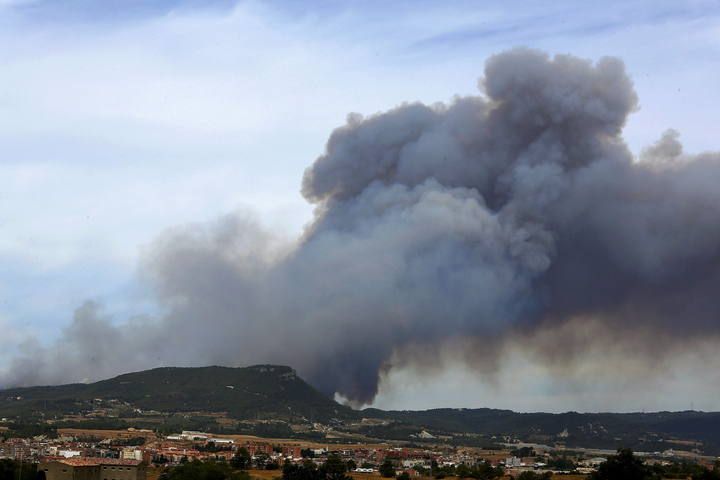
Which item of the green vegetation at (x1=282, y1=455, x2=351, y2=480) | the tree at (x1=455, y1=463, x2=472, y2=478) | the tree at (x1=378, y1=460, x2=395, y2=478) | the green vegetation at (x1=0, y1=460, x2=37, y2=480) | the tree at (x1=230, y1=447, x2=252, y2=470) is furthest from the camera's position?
the tree at (x1=230, y1=447, x2=252, y2=470)

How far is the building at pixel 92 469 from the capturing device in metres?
87.7

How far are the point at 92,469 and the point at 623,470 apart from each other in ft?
135

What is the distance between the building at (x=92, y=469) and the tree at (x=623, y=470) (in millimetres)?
35763

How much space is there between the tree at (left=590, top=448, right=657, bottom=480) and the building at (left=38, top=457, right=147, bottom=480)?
117 feet

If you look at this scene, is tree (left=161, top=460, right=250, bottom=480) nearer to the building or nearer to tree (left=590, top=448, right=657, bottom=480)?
the building

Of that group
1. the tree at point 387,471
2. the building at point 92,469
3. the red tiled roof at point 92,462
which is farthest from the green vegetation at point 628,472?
the red tiled roof at point 92,462

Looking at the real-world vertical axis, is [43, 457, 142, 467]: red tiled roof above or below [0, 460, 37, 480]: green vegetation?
above

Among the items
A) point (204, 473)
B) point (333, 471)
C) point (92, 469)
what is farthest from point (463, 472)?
point (92, 469)

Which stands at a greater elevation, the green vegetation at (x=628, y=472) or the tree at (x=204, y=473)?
the green vegetation at (x=628, y=472)

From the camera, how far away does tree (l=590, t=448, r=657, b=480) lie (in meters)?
81.5

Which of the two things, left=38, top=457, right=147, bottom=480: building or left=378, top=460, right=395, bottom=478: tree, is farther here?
left=378, top=460, right=395, bottom=478: tree

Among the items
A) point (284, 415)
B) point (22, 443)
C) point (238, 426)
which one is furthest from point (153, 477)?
point (284, 415)

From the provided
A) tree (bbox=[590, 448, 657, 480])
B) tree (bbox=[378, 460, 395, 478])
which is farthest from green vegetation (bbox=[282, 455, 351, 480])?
tree (bbox=[590, 448, 657, 480])

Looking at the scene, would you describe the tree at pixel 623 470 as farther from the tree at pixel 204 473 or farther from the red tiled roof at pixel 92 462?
the red tiled roof at pixel 92 462
